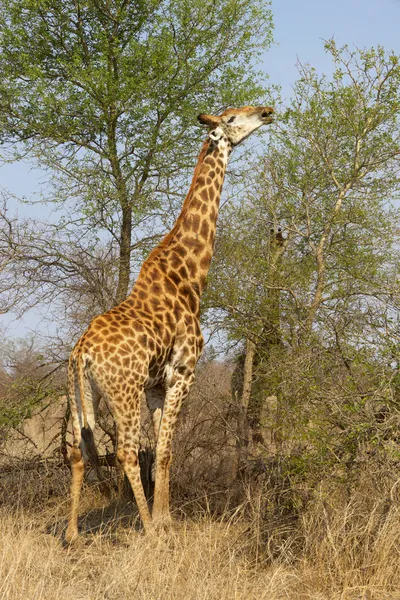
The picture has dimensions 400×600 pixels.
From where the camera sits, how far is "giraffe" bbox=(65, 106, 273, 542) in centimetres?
699

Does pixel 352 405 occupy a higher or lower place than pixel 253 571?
higher

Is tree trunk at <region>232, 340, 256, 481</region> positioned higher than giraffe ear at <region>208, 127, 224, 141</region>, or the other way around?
giraffe ear at <region>208, 127, 224, 141</region>

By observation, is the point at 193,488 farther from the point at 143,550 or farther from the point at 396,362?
the point at 396,362

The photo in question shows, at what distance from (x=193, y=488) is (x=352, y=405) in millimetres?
3124

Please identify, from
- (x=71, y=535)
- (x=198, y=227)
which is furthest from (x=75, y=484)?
(x=198, y=227)

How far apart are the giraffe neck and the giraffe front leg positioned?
104 centimetres

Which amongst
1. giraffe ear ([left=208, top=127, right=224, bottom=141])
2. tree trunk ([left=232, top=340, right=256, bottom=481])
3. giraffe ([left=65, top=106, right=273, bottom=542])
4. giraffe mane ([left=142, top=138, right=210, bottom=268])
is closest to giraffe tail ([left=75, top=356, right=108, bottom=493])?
giraffe ([left=65, top=106, right=273, bottom=542])

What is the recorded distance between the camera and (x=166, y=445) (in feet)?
24.4

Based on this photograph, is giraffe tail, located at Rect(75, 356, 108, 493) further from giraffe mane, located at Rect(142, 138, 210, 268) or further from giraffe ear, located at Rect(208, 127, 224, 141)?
giraffe ear, located at Rect(208, 127, 224, 141)

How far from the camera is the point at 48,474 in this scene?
31.1 feet

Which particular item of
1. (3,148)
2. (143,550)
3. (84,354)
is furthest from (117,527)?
(3,148)

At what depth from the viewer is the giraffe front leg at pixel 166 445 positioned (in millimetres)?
7305

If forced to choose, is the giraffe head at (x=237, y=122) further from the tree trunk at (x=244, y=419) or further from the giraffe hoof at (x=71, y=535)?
the giraffe hoof at (x=71, y=535)

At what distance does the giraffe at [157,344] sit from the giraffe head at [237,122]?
0.03 feet
